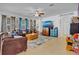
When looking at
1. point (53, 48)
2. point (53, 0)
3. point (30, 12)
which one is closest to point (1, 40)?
point (30, 12)

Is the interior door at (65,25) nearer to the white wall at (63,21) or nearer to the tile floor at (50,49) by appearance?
the white wall at (63,21)

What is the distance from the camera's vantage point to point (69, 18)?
2.03 metres

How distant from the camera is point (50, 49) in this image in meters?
2.07

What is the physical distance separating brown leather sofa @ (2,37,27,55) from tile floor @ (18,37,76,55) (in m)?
0.08

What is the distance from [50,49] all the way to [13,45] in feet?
1.83

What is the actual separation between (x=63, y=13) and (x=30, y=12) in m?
0.50

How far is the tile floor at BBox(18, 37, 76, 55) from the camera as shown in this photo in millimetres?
2048

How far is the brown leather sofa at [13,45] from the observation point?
6.44 feet

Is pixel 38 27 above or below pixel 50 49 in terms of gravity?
above

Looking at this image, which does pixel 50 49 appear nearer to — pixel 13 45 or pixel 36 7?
pixel 13 45

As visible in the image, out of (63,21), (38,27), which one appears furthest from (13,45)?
(63,21)

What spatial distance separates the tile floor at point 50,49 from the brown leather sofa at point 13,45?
0.08 m

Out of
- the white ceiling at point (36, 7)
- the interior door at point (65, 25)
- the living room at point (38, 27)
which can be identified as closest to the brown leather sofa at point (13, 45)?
the living room at point (38, 27)
